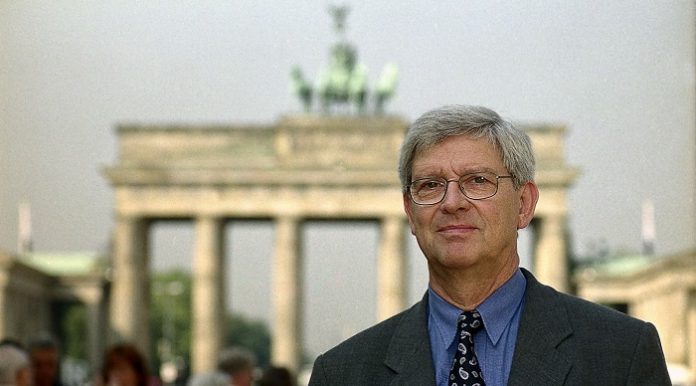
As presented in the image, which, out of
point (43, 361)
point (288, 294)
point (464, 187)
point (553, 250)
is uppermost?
point (464, 187)

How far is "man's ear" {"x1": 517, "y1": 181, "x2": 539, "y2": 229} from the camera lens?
5959 millimetres

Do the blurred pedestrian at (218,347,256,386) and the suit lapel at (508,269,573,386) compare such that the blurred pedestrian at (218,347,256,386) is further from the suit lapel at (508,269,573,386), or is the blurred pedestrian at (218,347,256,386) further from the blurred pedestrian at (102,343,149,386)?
the suit lapel at (508,269,573,386)

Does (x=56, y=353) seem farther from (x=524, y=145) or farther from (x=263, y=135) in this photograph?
(x=263, y=135)

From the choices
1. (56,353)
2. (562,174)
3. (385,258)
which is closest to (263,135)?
(385,258)

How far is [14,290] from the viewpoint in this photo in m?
82.4

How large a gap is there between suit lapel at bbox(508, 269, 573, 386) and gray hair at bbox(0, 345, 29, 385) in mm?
5837

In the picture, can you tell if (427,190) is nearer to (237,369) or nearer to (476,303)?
(476,303)

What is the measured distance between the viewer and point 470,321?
5.62 meters

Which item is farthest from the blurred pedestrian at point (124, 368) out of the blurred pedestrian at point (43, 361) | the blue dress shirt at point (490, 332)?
the blue dress shirt at point (490, 332)

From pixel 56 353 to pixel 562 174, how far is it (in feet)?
205

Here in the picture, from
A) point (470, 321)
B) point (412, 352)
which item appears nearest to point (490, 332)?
point (470, 321)

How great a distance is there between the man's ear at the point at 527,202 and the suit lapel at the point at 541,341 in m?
0.30

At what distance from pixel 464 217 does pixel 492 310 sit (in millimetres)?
366

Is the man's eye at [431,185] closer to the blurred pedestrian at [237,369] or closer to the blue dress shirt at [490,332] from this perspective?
the blue dress shirt at [490,332]
